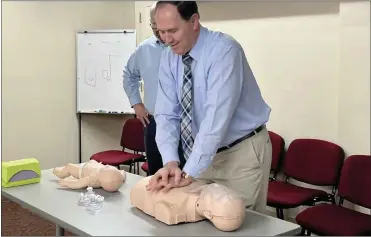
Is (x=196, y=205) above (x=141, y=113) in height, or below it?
below

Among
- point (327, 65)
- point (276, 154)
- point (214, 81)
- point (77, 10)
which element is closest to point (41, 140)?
point (77, 10)

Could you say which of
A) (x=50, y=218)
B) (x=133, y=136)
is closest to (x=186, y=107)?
(x=50, y=218)

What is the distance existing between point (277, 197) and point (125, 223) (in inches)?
60.7

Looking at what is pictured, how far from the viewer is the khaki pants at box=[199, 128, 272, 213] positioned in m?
1.87

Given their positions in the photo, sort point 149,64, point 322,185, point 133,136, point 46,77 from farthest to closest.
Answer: point 46,77 < point 133,136 < point 322,185 < point 149,64

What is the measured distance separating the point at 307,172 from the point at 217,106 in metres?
1.64

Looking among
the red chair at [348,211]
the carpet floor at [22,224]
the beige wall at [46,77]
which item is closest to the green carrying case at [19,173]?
the carpet floor at [22,224]

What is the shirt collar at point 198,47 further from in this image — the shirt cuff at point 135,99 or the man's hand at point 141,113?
the shirt cuff at point 135,99

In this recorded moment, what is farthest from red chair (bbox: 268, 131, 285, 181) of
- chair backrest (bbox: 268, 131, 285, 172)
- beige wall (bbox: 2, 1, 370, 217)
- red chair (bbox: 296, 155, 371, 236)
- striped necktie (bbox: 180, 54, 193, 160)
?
striped necktie (bbox: 180, 54, 193, 160)

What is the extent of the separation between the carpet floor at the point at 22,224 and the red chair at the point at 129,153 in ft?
2.41

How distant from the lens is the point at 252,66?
3.64 meters

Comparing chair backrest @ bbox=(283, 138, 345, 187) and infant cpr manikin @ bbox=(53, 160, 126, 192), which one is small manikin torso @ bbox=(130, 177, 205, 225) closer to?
infant cpr manikin @ bbox=(53, 160, 126, 192)

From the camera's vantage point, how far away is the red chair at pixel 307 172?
2848 mm

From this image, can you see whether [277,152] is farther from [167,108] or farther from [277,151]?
[167,108]
